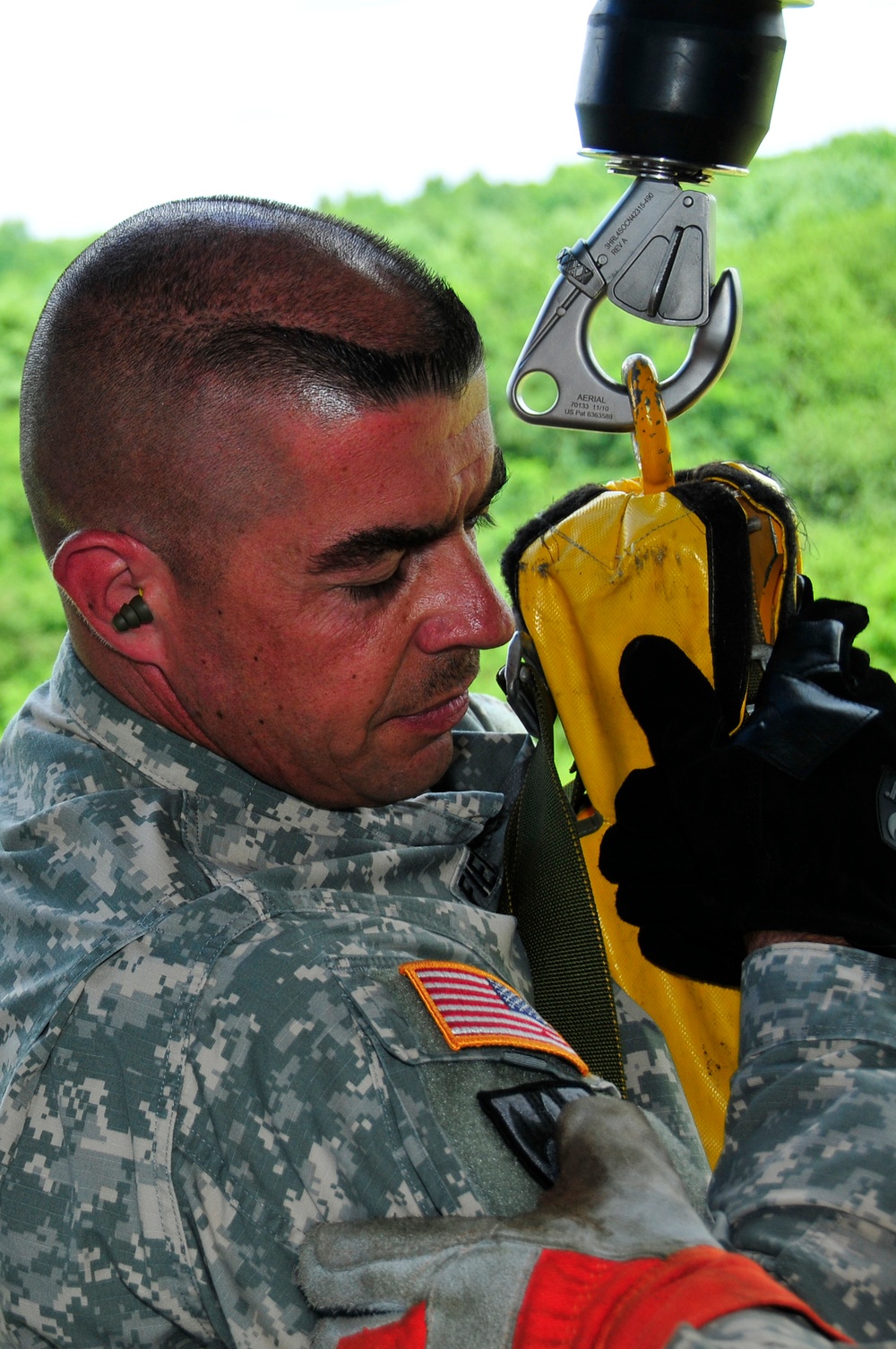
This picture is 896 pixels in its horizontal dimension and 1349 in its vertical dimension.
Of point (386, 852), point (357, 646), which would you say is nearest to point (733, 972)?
point (386, 852)

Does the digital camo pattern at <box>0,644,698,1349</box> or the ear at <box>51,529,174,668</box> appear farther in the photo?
the ear at <box>51,529,174,668</box>

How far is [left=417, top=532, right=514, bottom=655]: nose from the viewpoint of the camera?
42.4 inches

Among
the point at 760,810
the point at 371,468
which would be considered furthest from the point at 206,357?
the point at 760,810

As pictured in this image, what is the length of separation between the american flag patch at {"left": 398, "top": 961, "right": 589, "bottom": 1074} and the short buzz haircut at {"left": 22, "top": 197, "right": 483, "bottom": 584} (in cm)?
35

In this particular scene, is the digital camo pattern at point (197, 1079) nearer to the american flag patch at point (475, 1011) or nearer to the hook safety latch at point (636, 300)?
the american flag patch at point (475, 1011)

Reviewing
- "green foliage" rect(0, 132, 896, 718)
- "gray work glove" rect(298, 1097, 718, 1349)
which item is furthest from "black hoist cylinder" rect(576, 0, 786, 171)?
"green foliage" rect(0, 132, 896, 718)

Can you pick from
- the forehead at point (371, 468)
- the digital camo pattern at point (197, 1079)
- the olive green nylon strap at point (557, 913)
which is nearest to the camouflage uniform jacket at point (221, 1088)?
the digital camo pattern at point (197, 1079)

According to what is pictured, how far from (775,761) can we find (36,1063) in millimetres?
575

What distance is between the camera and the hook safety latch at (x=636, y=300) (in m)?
1.23

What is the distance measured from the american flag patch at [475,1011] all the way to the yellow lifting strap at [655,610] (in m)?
0.24

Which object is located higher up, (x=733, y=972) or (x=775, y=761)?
(x=775, y=761)

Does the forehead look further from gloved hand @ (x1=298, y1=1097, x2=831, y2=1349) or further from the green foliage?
the green foliage

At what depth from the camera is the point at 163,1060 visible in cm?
90

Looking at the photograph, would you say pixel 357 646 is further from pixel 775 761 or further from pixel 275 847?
pixel 775 761
